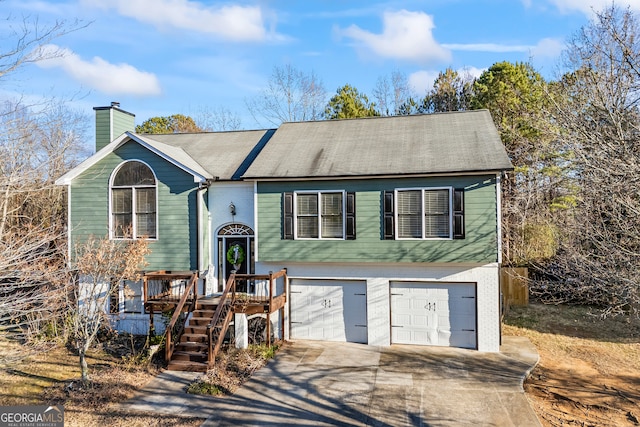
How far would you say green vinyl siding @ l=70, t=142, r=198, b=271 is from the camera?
13.0 metres

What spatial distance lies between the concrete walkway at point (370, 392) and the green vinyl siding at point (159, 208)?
414 centimetres

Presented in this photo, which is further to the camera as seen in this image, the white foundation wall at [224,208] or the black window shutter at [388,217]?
the white foundation wall at [224,208]

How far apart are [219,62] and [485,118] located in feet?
34.0

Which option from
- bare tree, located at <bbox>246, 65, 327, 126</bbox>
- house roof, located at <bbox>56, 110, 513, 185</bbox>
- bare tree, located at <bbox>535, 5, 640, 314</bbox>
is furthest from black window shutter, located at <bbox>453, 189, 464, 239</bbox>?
bare tree, located at <bbox>246, 65, 327, 126</bbox>

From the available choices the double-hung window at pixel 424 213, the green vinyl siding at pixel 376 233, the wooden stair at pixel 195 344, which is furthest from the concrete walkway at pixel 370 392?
the double-hung window at pixel 424 213

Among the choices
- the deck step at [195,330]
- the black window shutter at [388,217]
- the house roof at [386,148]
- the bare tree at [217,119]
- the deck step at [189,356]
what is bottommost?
the deck step at [189,356]

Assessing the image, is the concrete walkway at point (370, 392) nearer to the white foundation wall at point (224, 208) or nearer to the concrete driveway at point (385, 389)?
the concrete driveway at point (385, 389)

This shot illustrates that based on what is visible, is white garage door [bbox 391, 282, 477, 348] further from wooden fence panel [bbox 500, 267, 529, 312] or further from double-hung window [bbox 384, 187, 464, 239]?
wooden fence panel [bbox 500, 267, 529, 312]

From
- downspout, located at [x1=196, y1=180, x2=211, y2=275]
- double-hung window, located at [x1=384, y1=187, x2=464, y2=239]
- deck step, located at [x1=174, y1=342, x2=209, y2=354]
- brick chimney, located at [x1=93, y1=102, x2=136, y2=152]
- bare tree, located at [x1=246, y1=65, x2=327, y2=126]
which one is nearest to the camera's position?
deck step, located at [x1=174, y1=342, x2=209, y2=354]

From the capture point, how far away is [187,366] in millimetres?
10305

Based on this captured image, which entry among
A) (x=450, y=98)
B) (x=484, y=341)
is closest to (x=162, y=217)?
(x=484, y=341)

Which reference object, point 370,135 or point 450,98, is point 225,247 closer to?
point 370,135

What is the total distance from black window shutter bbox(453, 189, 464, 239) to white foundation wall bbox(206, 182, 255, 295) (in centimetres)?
597

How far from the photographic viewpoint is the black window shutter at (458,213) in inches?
448
